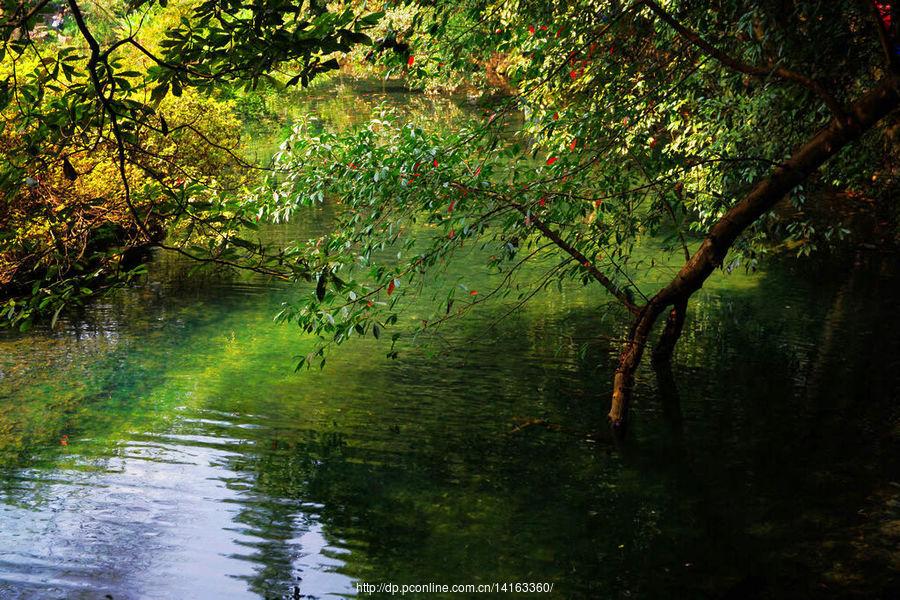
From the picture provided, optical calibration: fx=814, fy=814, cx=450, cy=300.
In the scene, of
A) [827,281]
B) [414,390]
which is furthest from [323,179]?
[827,281]

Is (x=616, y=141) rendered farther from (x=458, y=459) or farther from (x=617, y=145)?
(x=458, y=459)

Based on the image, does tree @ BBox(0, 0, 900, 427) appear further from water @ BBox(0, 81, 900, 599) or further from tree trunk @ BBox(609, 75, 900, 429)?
water @ BBox(0, 81, 900, 599)

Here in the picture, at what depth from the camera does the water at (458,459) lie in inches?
184

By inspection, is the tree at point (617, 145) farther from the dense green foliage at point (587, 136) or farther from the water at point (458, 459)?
the water at point (458, 459)

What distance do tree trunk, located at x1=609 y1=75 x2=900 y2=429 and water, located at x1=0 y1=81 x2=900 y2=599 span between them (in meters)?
0.71

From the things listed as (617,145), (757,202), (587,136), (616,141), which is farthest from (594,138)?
(757,202)

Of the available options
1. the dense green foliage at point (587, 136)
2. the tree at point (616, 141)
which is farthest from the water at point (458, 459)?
the dense green foliage at point (587, 136)

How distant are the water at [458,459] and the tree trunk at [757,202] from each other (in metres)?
0.71

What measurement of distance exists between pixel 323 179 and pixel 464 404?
2242mm

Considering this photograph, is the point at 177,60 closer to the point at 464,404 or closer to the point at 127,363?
the point at 464,404

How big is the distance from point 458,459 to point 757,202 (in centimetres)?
278

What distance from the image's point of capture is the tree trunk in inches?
194

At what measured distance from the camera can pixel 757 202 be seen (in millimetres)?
5445

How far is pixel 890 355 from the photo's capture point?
7.70 metres
